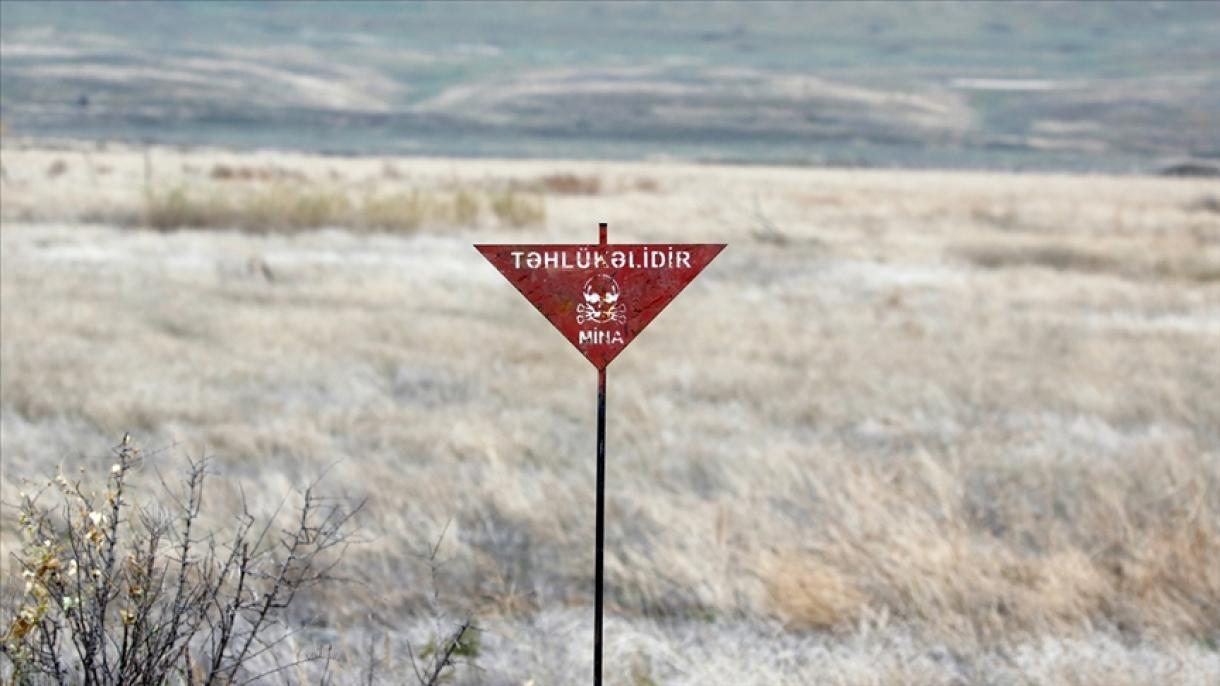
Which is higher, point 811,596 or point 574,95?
point 574,95

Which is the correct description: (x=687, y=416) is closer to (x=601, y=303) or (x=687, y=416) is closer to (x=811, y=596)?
(x=811, y=596)

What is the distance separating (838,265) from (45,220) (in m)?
10.5

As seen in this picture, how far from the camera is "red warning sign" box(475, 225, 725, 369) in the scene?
4.05 m

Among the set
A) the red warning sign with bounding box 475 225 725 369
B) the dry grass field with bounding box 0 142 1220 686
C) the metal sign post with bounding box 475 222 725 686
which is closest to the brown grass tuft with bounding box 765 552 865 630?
the dry grass field with bounding box 0 142 1220 686

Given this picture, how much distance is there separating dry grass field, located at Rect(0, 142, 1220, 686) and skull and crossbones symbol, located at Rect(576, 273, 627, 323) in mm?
1160

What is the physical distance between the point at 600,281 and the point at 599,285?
0.02 metres

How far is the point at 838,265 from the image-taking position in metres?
19.5

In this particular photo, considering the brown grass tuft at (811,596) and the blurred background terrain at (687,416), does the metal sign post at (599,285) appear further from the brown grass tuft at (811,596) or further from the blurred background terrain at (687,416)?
the brown grass tuft at (811,596)

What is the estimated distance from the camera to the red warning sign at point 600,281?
4055mm

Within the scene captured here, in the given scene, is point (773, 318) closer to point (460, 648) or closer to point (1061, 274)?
point (1061, 274)

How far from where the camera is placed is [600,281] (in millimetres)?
4125

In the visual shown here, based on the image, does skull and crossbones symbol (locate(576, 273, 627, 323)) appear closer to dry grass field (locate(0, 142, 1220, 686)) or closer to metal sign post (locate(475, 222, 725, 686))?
metal sign post (locate(475, 222, 725, 686))

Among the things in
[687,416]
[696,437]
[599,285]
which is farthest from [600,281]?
[687,416]

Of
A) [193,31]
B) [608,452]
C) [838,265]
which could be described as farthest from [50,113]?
[193,31]
